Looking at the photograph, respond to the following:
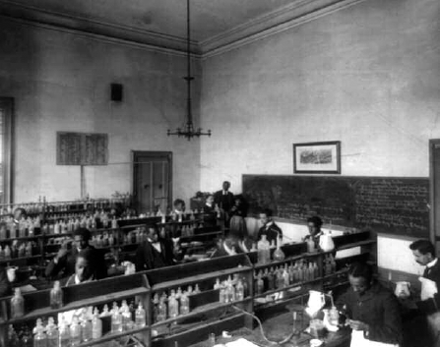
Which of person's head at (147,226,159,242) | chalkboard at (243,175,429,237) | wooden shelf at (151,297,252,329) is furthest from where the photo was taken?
chalkboard at (243,175,429,237)

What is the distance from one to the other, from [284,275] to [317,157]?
425cm

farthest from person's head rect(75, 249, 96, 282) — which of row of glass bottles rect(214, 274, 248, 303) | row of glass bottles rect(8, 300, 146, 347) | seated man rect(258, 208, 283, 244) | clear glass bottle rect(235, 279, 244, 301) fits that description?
seated man rect(258, 208, 283, 244)

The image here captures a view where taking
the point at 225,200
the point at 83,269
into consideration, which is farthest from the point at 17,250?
the point at 225,200

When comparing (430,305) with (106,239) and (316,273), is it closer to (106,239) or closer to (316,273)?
(316,273)

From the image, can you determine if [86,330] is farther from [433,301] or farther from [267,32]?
[267,32]

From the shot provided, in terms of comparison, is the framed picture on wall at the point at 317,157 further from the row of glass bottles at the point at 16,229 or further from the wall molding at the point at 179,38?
the row of glass bottles at the point at 16,229

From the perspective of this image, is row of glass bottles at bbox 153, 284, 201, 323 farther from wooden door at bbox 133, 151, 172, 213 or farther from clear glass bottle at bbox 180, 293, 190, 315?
wooden door at bbox 133, 151, 172, 213

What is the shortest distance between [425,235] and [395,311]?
3.71m

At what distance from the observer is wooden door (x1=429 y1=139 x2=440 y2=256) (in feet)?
20.4

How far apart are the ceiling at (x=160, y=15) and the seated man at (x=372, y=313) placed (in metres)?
6.33

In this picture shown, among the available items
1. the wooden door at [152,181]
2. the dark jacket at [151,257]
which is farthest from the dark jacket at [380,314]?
the wooden door at [152,181]

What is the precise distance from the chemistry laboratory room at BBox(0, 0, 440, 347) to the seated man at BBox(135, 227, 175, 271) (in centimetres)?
3

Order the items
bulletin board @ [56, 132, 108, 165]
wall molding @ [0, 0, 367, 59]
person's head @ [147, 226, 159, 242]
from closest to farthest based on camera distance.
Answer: person's head @ [147, 226, 159, 242] → wall molding @ [0, 0, 367, 59] → bulletin board @ [56, 132, 108, 165]

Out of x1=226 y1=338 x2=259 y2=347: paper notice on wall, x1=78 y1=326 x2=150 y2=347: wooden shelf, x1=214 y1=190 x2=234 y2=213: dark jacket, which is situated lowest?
x1=226 y1=338 x2=259 y2=347: paper notice on wall
